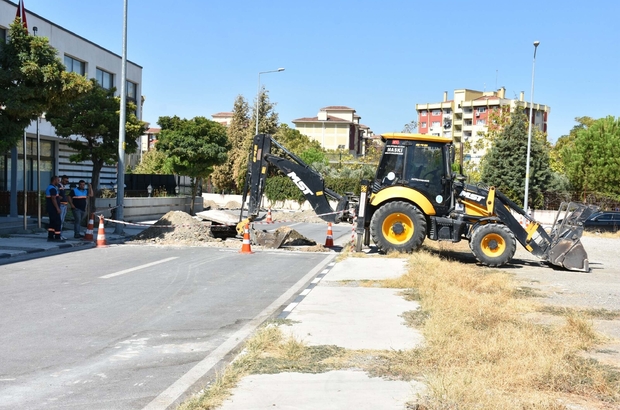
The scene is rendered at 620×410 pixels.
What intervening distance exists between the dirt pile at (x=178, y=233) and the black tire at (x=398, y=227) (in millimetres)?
6043

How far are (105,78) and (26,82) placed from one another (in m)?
19.3

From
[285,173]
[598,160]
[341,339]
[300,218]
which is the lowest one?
[300,218]

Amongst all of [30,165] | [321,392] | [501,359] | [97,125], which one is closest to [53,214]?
[97,125]

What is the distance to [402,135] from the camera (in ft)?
59.0

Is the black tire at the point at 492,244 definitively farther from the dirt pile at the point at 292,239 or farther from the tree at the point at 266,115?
the tree at the point at 266,115

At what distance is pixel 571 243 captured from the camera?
55.1 ft

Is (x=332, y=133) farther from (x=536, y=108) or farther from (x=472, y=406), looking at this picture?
(x=472, y=406)

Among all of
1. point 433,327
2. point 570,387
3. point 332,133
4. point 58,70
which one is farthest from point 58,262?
point 332,133

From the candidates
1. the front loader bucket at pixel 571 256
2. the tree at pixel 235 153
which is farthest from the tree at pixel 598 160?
the front loader bucket at pixel 571 256

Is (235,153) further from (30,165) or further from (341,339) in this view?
(341,339)

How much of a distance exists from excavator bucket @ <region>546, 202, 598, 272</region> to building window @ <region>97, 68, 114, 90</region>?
28.0 metres

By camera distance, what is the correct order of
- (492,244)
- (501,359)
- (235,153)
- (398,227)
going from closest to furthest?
(501,359) < (492,244) < (398,227) < (235,153)

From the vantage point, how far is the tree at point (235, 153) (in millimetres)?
62356

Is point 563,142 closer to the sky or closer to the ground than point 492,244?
closer to the sky
